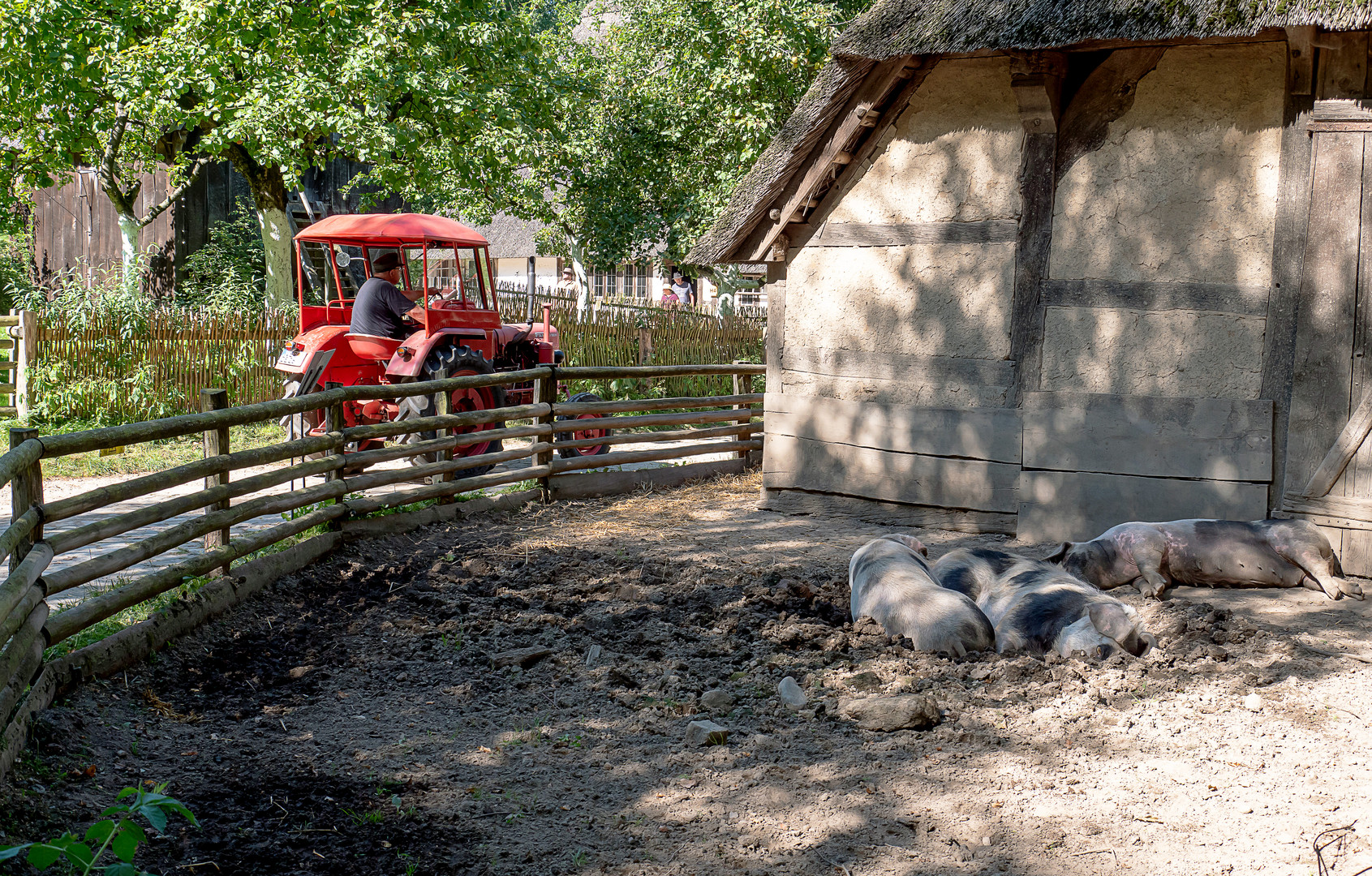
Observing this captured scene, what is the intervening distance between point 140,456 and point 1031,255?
8.58 metres

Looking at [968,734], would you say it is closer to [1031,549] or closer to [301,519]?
[1031,549]

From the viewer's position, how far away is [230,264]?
63.1ft

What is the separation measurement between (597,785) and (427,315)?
6.74m

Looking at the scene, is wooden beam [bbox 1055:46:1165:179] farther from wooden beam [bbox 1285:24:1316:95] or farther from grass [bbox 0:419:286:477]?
grass [bbox 0:419:286:477]

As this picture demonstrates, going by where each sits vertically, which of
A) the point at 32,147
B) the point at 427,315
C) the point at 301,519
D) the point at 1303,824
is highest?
the point at 32,147

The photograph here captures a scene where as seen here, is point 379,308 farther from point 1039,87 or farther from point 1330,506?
point 1330,506

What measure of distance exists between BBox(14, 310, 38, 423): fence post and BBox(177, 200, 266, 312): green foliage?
18.7ft

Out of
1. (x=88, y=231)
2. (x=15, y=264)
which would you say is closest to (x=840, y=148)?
(x=88, y=231)

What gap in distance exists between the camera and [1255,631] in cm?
560

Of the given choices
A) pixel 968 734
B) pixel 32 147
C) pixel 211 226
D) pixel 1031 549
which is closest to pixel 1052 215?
pixel 1031 549

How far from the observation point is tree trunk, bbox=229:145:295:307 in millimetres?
16172

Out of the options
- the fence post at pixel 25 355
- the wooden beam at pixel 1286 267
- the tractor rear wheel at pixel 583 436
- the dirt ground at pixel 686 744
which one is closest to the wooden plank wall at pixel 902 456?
the wooden beam at pixel 1286 267

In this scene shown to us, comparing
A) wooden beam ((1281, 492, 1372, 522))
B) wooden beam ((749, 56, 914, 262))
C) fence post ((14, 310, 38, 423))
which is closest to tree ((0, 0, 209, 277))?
fence post ((14, 310, 38, 423))

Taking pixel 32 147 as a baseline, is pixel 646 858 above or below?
below
